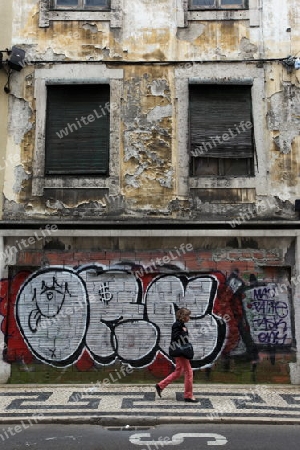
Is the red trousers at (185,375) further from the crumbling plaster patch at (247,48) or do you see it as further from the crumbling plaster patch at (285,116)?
the crumbling plaster patch at (247,48)

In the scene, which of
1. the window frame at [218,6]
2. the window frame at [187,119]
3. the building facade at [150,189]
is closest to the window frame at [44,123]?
the building facade at [150,189]

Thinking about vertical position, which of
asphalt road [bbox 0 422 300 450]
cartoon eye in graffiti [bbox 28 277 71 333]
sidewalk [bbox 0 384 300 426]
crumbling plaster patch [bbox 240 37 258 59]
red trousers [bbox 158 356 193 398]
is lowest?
asphalt road [bbox 0 422 300 450]

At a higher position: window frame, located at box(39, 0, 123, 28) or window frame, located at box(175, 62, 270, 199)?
window frame, located at box(39, 0, 123, 28)

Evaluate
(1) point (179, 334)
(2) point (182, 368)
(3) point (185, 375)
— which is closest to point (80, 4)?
(1) point (179, 334)

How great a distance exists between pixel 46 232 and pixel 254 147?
4.83 metres

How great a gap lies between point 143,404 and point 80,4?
28.6 feet

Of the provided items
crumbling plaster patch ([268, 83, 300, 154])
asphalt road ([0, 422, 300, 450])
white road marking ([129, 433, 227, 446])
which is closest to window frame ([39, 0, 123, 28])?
crumbling plaster patch ([268, 83, 300, 154])

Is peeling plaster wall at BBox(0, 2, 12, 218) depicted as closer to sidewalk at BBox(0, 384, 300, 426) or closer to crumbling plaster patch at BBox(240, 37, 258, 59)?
sidewalk at BBox(0, 384, 300, 426)

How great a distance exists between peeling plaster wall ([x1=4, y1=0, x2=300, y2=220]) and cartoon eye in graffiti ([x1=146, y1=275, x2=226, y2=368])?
4.64 feet

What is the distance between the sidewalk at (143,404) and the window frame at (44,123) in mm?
4064

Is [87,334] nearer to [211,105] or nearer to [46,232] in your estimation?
[46,232]

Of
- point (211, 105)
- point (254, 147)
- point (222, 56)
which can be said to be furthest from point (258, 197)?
point (222, 56)

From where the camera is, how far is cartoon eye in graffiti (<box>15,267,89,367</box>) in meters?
10.4

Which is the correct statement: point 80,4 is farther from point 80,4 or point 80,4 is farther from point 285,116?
point 285,116
